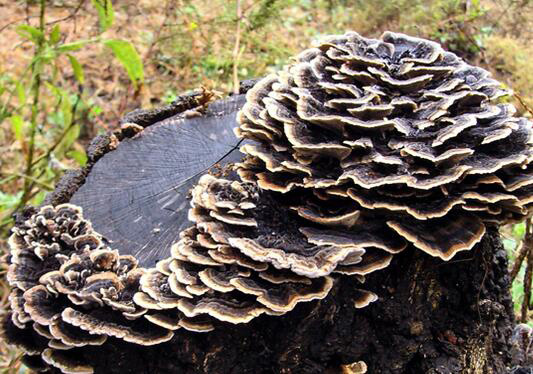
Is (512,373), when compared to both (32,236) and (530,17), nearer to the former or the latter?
(32,236)

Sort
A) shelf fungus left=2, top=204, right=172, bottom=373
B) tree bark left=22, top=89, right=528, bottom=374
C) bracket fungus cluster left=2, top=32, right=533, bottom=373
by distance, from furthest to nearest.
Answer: tree bark left=22, top=89, right=528, bottom=374 → shelf fungus left=2, top=204, right=172, bottom=373 → bracket fungus cluster left=2, top=32, right=533, bottom=373

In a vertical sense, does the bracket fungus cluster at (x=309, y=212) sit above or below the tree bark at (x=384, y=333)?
above

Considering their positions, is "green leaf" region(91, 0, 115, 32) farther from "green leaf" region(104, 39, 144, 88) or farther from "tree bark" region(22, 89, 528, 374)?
"tree bark" region(22, 89, 528, 374)

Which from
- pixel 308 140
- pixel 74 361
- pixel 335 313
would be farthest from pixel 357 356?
pixel 74 361

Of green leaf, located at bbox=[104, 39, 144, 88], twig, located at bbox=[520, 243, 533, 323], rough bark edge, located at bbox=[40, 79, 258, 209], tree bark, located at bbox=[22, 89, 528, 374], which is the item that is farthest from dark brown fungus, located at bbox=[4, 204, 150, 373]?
twig, located at bbox=[520, 243, 533, 323]

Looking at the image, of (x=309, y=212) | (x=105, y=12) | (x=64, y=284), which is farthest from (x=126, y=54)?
(x=309, y=212)

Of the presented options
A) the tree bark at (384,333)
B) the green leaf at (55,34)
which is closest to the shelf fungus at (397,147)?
the tree bark at (384,333)

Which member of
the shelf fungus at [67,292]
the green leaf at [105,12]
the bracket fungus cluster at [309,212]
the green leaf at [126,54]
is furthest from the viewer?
the green leaf at [105,12]

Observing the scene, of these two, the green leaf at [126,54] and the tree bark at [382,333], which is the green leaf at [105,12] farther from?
the tree bark at [382,333]
